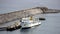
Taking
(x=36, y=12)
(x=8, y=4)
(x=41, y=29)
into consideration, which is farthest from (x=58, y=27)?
(x=8, y=4)

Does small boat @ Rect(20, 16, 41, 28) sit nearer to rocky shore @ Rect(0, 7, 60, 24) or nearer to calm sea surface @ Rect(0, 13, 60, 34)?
calm sea surface @ Rect(0, 13, 60, 34)

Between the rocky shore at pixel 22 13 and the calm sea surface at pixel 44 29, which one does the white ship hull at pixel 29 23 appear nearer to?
the calm sea surface at pixel 44 29

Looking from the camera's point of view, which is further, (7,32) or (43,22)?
(43,22)

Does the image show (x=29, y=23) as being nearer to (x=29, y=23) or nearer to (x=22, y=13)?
(x=29, y=23)

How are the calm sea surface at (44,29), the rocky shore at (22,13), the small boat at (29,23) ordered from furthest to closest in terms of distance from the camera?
the rocky shore at (22,13) < the small boat at (29,23) < the calm sea surface at (44,29)

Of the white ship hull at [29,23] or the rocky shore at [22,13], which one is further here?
the rocky shore at [22,13]

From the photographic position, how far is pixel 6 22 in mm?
4762

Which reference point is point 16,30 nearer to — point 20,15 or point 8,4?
point 20,15

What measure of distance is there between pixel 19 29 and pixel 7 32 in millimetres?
270

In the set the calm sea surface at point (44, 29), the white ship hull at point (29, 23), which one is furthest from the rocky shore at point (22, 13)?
the calm sea surface at point (44, 29)

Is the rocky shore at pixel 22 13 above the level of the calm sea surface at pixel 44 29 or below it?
above

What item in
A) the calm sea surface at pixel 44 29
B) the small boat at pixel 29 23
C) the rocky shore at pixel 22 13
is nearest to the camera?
the calm sea surface at pixel 44 29

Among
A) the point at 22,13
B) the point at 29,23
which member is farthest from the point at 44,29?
the point at 22,13

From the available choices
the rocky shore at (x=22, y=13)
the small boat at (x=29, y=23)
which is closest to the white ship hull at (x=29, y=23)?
the small boat at (x=29, y=23)
